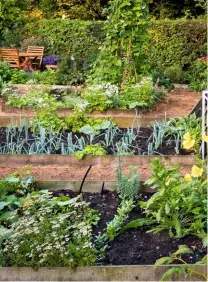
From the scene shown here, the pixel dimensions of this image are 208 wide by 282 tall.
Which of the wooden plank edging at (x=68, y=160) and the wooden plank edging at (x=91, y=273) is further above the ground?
the wooden plank edging at (x=68, y=160)

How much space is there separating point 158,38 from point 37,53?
3.03 metres

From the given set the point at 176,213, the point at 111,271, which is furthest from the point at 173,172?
the point at 111,271

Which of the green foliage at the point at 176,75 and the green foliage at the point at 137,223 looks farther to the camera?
the green foliage at the point at 176,75

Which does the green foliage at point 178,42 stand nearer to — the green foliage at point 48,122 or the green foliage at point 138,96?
the green foliage at point 138,96

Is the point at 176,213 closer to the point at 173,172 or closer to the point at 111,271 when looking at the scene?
the point at 173,172

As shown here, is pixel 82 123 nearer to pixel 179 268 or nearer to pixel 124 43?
pixel 124 43

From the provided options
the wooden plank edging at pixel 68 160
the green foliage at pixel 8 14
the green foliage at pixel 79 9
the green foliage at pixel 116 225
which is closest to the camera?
the green foliage at pixel 116 225

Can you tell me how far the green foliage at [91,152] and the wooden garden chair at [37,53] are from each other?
8382mm

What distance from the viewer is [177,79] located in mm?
12430

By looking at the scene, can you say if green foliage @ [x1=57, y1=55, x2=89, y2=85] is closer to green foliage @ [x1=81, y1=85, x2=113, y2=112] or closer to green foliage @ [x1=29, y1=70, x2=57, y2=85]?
green foliage @ [x1=29, y1=70, x2=57, y2=85]

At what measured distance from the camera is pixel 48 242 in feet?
11.4

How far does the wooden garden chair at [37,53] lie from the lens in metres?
14.2

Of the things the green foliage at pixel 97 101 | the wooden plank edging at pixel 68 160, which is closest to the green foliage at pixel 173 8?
the green foliage at pixel 97 101

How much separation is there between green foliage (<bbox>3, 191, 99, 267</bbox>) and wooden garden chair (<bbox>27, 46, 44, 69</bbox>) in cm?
1056
